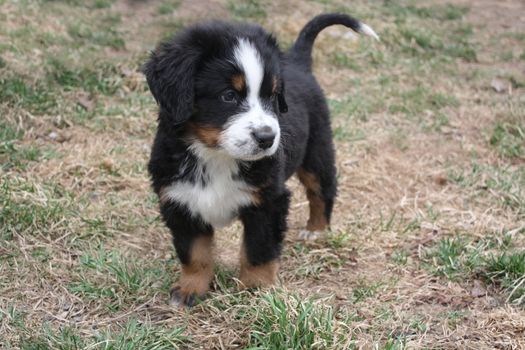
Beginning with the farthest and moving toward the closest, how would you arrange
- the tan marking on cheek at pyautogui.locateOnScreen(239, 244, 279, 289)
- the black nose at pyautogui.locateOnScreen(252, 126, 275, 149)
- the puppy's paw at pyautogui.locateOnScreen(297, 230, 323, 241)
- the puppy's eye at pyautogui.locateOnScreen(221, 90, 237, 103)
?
the puppy's paw at pyautogui.locateOnScreen(297, 230, 323, 241) → the tan marking on cheek at pyautogui.locateOnScreen(239, 244, 279, 289) → the puppy's eye at pyautogui.locateOnScreen(221, 90, 237, 103) → the black nose at pyautogui.locateOnScreen(252, 126, 275, 149)

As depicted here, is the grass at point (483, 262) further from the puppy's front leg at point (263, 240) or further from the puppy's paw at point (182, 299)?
the puppy's paw at point (182, 299)

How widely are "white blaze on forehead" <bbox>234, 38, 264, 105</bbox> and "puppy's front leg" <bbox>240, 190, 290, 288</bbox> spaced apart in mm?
604

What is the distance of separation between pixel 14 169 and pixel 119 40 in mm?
2996

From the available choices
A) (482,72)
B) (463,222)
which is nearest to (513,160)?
(463,222)

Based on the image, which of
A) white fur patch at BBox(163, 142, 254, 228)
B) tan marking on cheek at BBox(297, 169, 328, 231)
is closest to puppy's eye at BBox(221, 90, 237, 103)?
white fur patch at BBox(163, 142, 254, 228)

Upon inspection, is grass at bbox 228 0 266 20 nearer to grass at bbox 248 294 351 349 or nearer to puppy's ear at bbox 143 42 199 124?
puppy's ear at bbox 143 42 199 124

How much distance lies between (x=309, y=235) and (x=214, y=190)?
53.7 inches

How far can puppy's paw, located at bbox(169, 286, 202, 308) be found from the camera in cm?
357

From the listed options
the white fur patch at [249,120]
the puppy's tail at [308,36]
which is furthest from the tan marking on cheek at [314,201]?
the white fur patch at [249,120]

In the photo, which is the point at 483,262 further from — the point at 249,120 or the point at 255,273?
the point at 249,120

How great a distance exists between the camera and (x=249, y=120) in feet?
9.80

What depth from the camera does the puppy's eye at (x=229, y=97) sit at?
10.0ft

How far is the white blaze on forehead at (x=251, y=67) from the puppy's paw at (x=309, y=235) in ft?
5.34

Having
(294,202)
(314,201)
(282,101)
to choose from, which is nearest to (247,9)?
(294,202)
